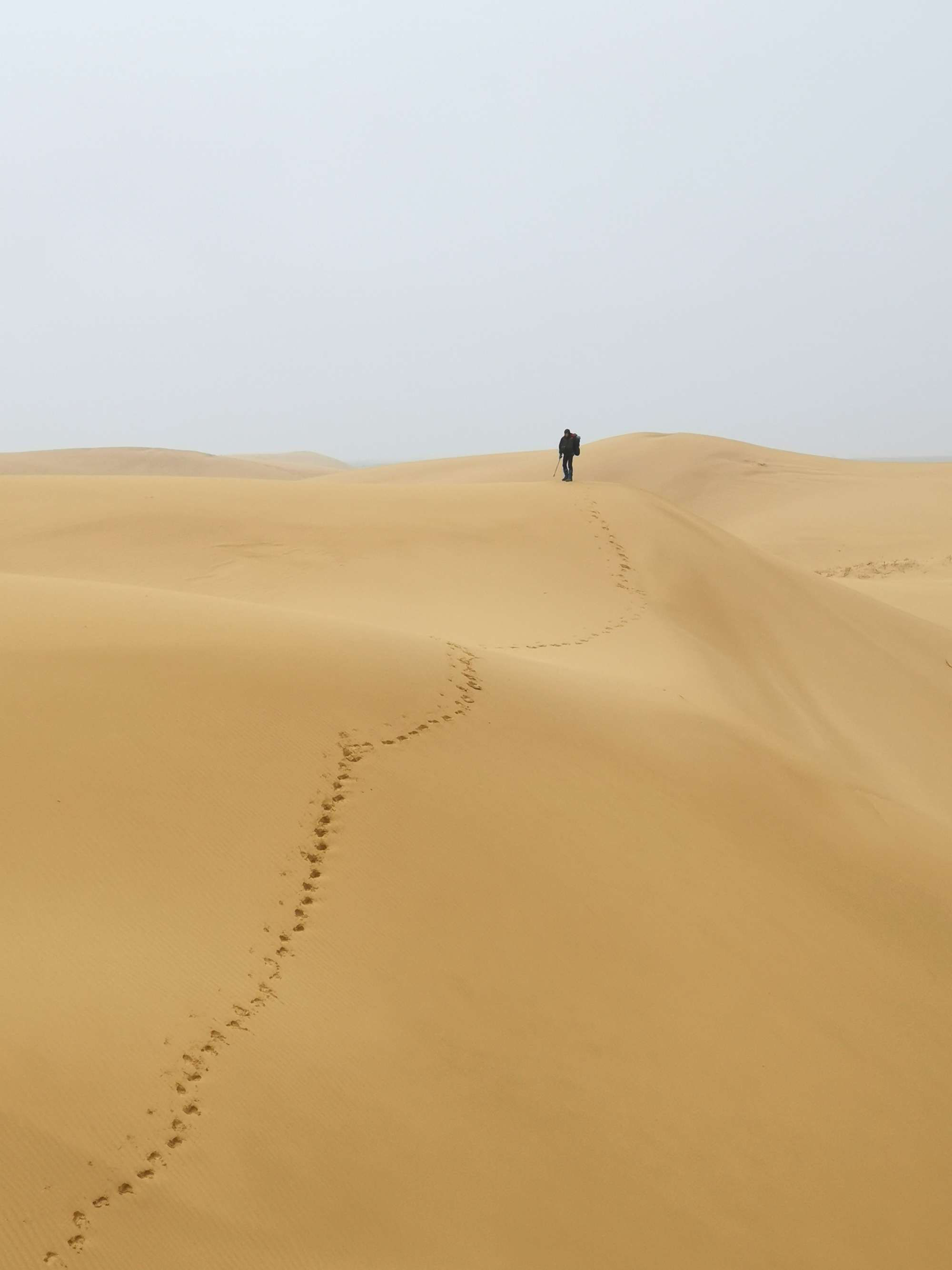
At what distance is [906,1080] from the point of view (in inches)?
153

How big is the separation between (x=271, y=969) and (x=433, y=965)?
567 mm

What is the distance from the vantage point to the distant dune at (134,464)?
56.0 metres

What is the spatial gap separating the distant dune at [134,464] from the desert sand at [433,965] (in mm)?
49884

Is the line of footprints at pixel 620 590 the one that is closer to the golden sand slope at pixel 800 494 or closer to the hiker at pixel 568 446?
the hiker at pixel 568 446

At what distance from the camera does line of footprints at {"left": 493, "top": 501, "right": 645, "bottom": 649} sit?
873cm

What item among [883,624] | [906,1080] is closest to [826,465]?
[883,624]

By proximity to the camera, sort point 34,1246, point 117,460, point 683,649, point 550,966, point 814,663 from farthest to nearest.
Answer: point 117,460 < point 814,663 < point 683,649 < point 550,966 < point 34,1246

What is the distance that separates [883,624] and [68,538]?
9.65 m

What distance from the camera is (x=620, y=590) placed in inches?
421

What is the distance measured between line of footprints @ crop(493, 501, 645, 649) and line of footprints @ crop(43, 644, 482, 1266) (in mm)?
3234

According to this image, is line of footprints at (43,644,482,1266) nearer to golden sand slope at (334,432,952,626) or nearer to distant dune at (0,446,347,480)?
golden sand slope at (334,432,952,626)

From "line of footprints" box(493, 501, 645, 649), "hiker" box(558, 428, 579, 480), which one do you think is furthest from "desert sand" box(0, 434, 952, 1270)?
"hiker" box(558, 428, 579, 480)

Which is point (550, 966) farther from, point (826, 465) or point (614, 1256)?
point (826, 465)

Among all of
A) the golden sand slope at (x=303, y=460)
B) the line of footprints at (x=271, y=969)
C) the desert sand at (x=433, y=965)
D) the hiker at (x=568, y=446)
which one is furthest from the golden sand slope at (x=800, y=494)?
the golden sand slope at (x=303, y=460)
